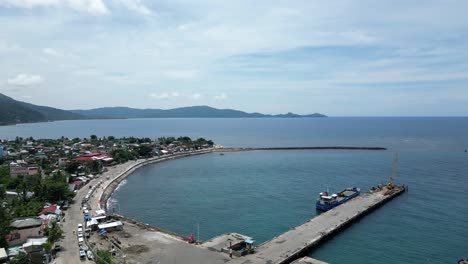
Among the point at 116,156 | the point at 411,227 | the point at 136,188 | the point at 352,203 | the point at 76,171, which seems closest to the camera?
the point at 411,227

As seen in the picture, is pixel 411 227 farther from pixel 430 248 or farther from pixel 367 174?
pixel 367 174

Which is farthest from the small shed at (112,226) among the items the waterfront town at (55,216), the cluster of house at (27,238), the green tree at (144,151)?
the green tree at (144,151)

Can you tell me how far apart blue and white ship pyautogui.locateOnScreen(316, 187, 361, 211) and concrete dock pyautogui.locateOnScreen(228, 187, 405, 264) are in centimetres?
86

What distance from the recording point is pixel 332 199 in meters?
43.6

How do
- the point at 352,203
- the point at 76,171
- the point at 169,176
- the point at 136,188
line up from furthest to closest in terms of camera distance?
the point at 169,176 → the point at 76,171 → the point at 136,188 → the point at 352,203

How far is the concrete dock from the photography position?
88.5 ft

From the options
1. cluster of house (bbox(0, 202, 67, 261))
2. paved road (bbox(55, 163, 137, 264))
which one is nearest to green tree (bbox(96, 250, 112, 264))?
paved road (bbox(55, 163, 137, 264))

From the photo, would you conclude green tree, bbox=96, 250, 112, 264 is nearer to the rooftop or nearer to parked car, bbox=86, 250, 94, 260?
parked car, bbox=86, 250, 94, 260

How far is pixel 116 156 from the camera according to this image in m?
77.0

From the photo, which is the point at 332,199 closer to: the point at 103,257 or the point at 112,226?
the point at 112,226

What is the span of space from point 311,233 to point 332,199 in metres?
12.1

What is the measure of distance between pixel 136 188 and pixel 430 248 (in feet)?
135

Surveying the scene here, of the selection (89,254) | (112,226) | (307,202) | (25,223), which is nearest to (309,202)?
(307,202)

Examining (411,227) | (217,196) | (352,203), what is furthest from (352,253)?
(217,196)
